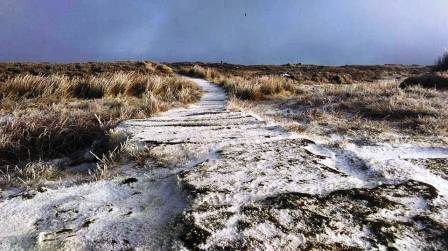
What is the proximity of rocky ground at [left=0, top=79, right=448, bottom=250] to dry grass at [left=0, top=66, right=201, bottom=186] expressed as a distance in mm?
909

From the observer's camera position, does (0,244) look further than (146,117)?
No

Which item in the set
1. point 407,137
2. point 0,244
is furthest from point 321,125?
point 0,244

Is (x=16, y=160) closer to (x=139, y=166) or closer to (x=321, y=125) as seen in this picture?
(x=139, y=166)

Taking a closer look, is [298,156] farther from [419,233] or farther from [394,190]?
[419,233]

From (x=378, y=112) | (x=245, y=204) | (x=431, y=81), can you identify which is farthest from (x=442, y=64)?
(x=245, y=204)

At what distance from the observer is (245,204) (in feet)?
7.54

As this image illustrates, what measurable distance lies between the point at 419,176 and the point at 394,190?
0.41m

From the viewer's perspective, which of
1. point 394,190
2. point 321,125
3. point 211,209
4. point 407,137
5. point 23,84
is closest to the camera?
point 211,209

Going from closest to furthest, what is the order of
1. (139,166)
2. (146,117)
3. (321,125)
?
(139,166) → (321,125) → (146,117)

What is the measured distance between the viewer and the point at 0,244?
200 cm

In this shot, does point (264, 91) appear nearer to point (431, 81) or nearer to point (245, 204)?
point (431, 81)

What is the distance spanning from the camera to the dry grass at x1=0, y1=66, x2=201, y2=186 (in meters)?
3.95

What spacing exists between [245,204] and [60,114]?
3270 millimetres

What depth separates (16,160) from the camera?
3.80 metres
